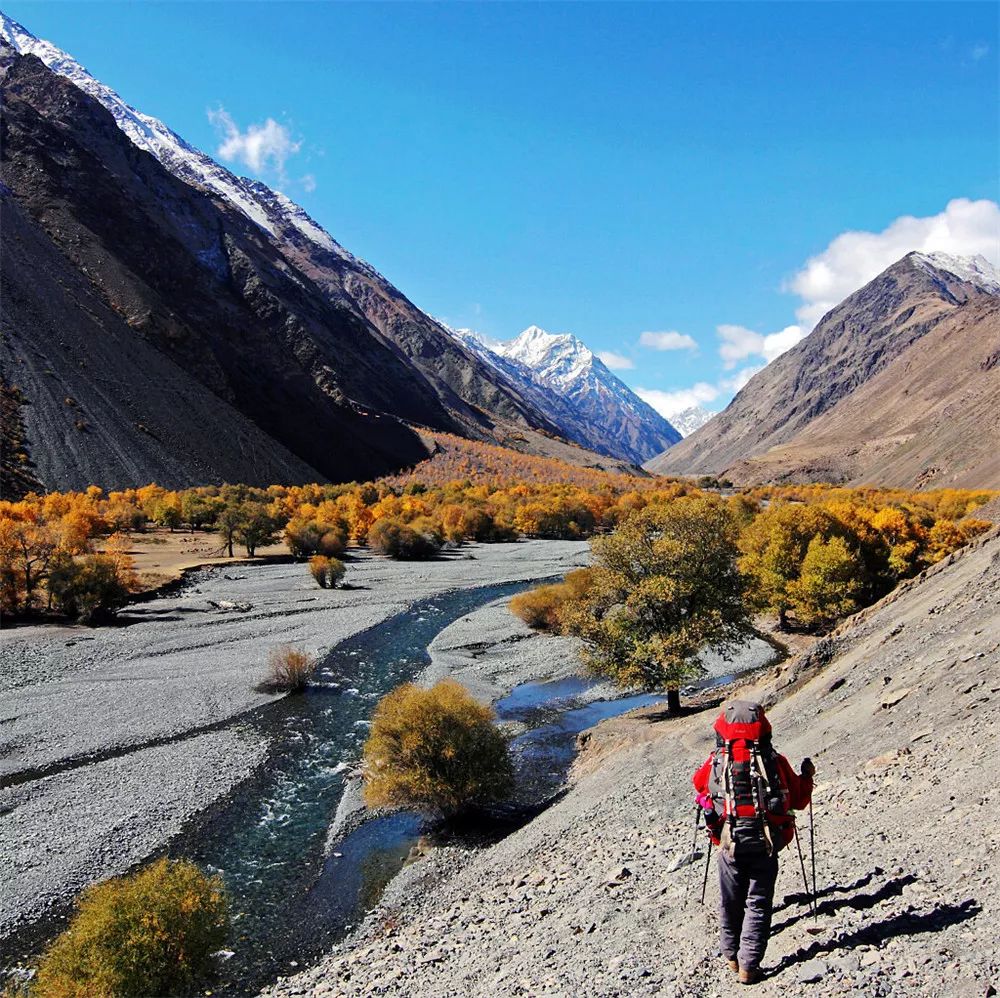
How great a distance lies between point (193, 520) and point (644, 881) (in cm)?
8649

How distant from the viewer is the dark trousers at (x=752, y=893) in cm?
774

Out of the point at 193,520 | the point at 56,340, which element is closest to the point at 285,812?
the point at 193,520

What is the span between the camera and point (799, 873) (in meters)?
10.2

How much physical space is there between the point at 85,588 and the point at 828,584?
1828 inches

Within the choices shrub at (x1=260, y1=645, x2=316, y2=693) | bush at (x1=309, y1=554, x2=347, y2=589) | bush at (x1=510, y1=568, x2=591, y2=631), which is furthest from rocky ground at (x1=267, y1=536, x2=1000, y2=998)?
bush at (x1=309, y1=554, x2=347, y2=589)

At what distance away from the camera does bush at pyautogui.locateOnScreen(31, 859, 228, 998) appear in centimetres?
1196

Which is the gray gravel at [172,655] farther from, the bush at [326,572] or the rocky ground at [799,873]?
the rocky ground at [799,873]

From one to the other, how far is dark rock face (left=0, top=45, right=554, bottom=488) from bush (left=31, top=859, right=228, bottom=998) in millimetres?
86973

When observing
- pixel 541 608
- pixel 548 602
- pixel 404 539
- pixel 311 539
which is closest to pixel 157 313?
pixel 311 539

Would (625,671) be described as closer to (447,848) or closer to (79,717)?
(447,848)

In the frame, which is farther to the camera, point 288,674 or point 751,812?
point 288,674

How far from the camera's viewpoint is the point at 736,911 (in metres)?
8.15

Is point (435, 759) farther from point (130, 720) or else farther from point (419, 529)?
point (419, 529)

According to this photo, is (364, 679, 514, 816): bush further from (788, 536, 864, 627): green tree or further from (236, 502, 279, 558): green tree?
(236, 502, 279, 558): green tree
